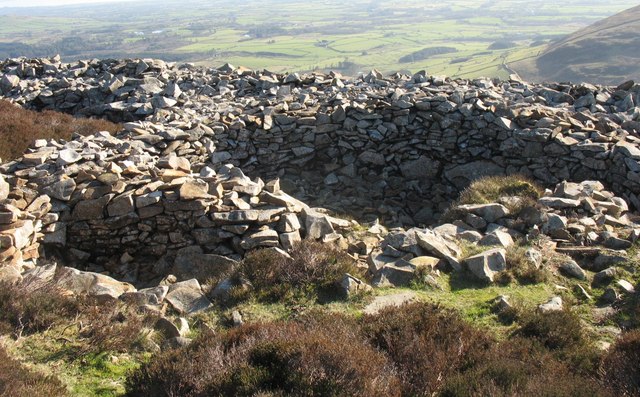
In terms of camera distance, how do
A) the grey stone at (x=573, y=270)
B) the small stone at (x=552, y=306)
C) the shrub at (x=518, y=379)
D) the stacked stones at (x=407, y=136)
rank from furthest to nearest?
the stacked stones at (x=407, y=136), the grey stone at (x=573, y=270), the small stone at (x=552, y=306), the shrub at (x=518, y=379)

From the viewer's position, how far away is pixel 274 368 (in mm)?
4836

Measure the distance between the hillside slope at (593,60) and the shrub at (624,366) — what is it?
40.2 m

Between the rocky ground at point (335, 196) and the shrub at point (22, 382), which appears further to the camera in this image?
the rocky ground at point (335, 196)

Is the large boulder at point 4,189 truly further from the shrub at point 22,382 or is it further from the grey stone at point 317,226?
the grey stone at point 317,226

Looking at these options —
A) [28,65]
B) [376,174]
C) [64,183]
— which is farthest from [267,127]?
[28,65]

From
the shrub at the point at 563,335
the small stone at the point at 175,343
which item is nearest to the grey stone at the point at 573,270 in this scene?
the shrub at the point at 563,335

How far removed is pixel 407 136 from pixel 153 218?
7.71 metres

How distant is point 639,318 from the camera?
6586 millimetres

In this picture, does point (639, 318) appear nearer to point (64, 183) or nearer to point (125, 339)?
point (125, 339)

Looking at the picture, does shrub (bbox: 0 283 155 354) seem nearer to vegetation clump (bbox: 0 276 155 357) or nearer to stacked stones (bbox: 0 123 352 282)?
vegetation clump (bbox: 0 276 155 357)

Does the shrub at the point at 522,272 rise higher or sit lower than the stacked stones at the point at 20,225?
lower

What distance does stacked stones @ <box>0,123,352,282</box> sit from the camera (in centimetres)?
936

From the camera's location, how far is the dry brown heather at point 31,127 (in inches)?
502

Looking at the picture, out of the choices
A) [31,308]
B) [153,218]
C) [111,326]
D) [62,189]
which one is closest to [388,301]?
[111,326]
